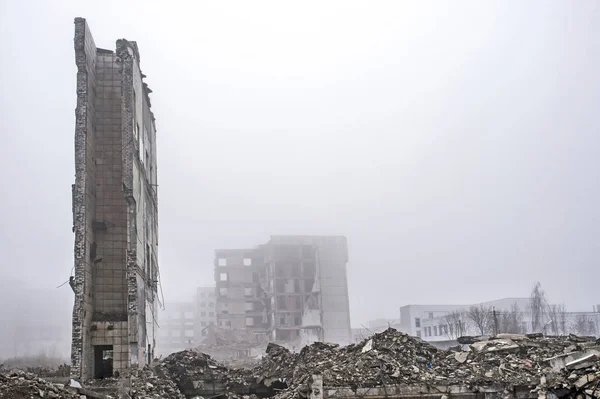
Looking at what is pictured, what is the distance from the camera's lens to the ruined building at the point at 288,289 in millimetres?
49500

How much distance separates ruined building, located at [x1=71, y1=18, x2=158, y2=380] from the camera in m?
16.0

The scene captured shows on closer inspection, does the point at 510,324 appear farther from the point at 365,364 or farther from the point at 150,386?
the point at 150,386

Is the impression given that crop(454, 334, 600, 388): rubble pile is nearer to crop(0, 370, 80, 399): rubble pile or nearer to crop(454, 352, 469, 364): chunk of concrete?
crop(454, 352, 469, 364): chunk of concrete

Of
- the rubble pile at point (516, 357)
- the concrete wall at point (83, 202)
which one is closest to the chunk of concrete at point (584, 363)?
the rubble pile at point (516, 357)

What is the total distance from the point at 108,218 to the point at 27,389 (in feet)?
27.0

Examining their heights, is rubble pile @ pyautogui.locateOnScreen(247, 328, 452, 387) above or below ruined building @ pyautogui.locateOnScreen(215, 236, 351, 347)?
below

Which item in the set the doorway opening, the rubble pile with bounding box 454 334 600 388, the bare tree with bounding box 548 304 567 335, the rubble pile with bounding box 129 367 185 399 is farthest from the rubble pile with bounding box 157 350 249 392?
the bare tree with bounding box 548 304 567 335

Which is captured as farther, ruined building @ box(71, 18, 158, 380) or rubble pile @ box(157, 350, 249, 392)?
rubble pile @ box(157, 350, 249, 392)

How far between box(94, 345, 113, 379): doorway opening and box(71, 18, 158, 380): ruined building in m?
0.03

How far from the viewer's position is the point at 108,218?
17.3 meters

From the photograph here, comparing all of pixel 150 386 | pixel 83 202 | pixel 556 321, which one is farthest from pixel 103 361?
pixel 556 321

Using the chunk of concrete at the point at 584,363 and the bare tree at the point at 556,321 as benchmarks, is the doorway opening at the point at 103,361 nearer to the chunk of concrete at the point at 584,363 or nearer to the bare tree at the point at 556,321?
the chunk of concrete at the point at 584,363

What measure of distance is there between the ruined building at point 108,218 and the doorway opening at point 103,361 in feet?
0.10

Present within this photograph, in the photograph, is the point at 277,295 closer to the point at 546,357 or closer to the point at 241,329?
the point at 241,329
